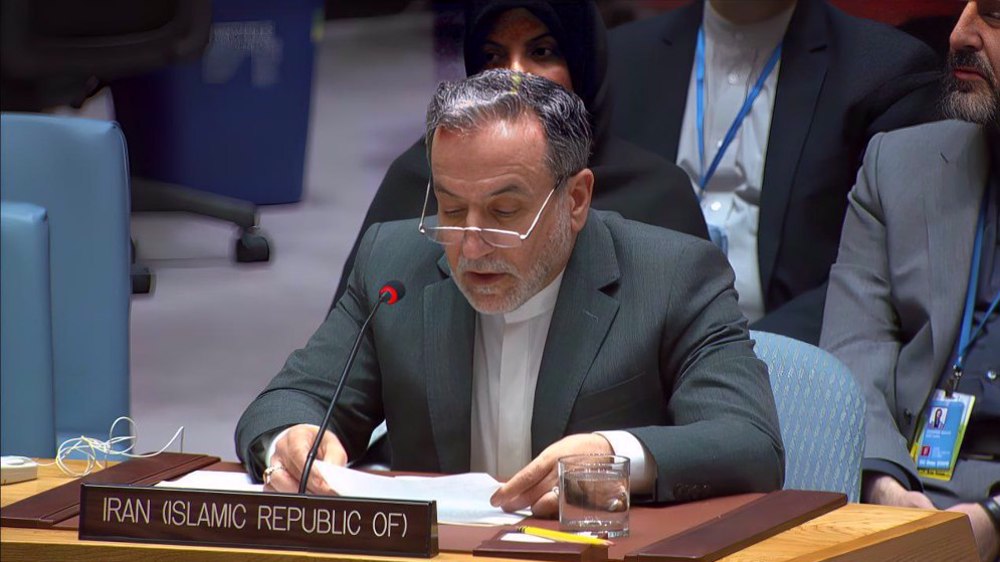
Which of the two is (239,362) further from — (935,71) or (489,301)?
(935,71)

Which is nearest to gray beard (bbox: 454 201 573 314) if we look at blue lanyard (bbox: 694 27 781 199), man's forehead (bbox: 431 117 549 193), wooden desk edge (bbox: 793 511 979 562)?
man's forehead (bbox: 431 117 549 193)

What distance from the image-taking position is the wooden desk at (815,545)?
6.02ft

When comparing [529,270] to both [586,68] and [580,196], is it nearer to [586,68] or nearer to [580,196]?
[580,196]

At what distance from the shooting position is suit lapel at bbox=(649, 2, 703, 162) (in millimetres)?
3693

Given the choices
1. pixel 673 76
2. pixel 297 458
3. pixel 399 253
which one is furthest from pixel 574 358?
pixel 673 76

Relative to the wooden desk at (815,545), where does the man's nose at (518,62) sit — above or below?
above

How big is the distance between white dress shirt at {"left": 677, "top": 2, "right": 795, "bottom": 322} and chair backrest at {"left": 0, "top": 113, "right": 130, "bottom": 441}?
133 cm

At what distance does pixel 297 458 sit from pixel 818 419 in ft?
2.94

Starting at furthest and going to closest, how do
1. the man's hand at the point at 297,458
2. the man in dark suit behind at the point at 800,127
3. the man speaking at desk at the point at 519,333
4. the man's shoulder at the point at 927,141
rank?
1. the man in dark suit behind at the point at 800,127
2. the man's shoulder at the point at 927,141
3. the man speaking at desk at the point at 519,333
4. the man's hand at the point at 297,458

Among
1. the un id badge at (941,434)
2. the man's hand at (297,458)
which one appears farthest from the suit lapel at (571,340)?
the un id badge at (941,434)

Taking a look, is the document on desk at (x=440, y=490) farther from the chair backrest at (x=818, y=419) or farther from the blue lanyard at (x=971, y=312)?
A: the blue lanyard at (x=971, y=312)

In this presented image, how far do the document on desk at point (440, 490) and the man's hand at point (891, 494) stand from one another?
1.04 metres

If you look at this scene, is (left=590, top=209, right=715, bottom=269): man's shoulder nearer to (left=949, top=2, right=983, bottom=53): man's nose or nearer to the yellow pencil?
the yellow pencil

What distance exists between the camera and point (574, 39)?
356 cm
